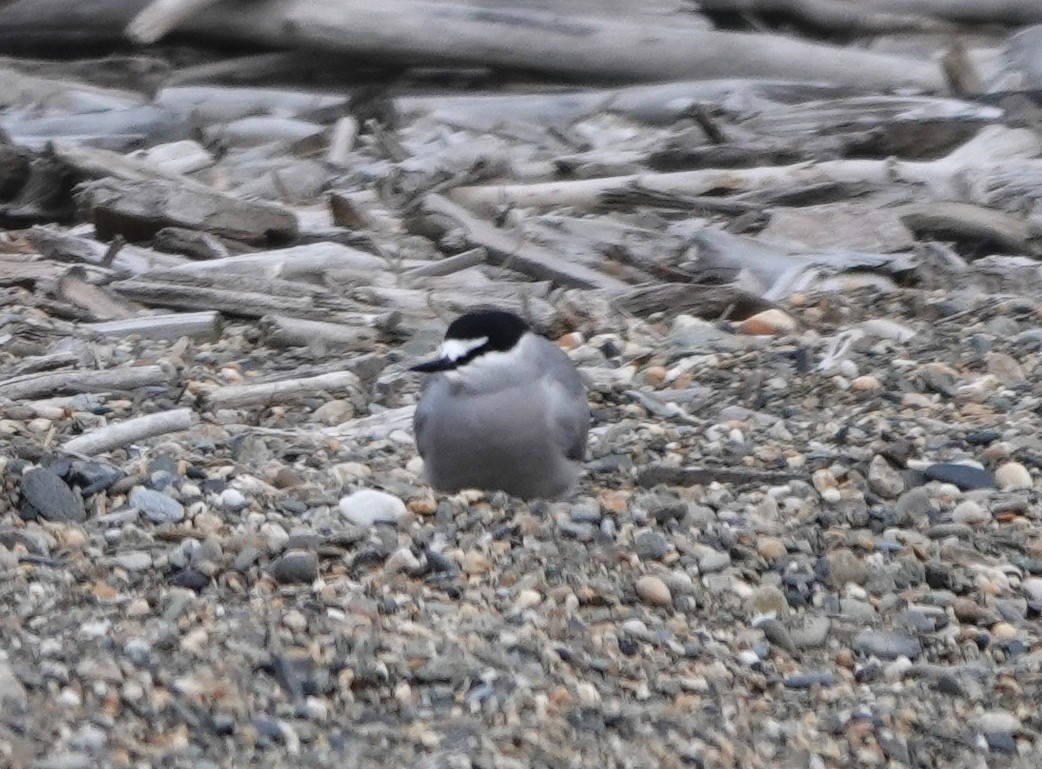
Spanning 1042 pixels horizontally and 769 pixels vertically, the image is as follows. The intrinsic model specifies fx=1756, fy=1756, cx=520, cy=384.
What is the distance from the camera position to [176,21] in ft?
37.9

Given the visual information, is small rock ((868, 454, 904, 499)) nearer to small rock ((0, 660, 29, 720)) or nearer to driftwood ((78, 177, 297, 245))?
small rock ((0, 660, 29, 720))

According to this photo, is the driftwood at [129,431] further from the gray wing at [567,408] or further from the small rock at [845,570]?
the small rock at [845,570]

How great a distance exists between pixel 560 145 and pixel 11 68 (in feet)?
13.7

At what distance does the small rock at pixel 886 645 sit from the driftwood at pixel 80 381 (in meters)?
3.07

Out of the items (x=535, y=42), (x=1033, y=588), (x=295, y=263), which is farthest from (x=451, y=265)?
(x=535, y=42)

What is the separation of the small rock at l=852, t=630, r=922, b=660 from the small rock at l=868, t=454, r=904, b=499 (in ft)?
3.23

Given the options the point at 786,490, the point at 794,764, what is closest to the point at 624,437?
the point at 786,490

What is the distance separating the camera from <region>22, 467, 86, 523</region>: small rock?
200 inches

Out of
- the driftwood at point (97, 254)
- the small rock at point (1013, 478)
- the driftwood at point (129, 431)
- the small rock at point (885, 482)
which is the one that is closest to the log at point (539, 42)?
the driftwood at point (97, 254)

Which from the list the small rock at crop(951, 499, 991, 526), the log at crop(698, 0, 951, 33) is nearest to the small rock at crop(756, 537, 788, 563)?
the small rock at crop(951, 499, 991, 526)

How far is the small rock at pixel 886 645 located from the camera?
15.1ft

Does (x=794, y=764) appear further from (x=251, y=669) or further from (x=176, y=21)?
(x=176, y=21)

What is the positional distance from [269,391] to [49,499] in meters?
1.48

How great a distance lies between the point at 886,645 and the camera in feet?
15.2
